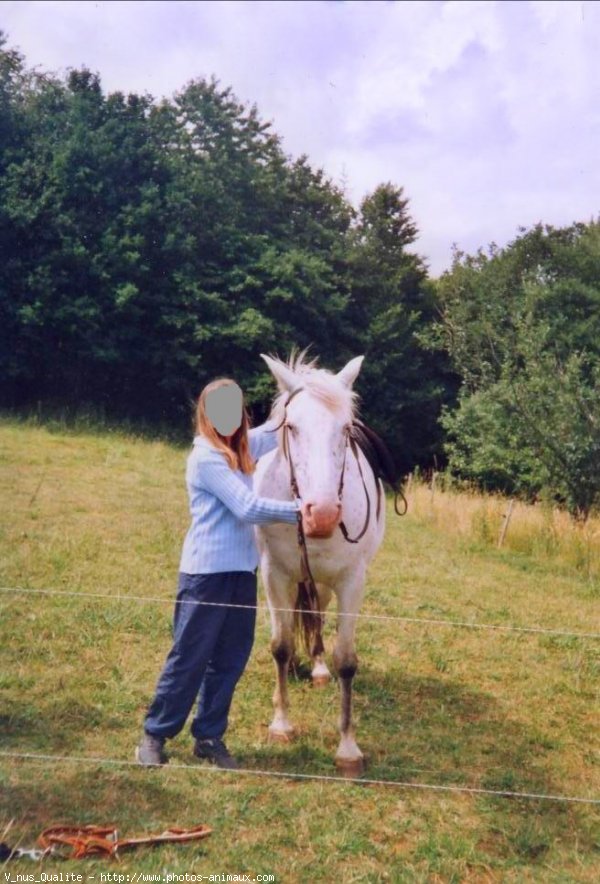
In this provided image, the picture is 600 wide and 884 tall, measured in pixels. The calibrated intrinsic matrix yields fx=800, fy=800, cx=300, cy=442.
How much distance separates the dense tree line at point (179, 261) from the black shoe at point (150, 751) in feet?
4.95

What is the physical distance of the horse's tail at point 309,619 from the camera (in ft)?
11.6

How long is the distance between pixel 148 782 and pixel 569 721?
2036 millimetres

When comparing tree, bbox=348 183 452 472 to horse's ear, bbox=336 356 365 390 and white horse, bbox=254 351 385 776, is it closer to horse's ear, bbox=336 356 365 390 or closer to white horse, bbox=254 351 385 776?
white horse, bbox=254 351 385 776

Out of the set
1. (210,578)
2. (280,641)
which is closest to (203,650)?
(210,578)

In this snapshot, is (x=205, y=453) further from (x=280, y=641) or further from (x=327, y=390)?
(x=280, y=641)

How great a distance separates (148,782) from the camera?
2.90m

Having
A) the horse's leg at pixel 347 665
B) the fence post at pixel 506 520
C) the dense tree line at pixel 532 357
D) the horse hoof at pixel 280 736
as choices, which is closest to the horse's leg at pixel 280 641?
the horse hoof at pixel 280 736

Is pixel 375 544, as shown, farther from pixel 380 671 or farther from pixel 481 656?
pixel 481 656

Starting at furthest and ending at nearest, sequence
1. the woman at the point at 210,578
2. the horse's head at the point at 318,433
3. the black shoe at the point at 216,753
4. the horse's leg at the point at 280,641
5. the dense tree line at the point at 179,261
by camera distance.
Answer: the dense tree line at the point at 179,261, the horse's leg at the point at 280,641, the black shoe at the point at 216,753, the woman at the point at 210,578, the horse's head at the point at 318,433

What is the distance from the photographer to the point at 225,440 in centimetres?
298

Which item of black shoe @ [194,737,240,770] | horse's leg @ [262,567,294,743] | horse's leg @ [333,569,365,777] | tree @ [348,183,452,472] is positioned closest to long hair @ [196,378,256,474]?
horse's leg @ [262,567,294,743]

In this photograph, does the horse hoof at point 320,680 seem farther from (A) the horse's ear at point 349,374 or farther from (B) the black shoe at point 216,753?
(A) the horse's ear at point 349,374

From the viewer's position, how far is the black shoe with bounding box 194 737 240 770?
3066 millimetres

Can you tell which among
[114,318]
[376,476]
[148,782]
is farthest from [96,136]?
[148,782]
